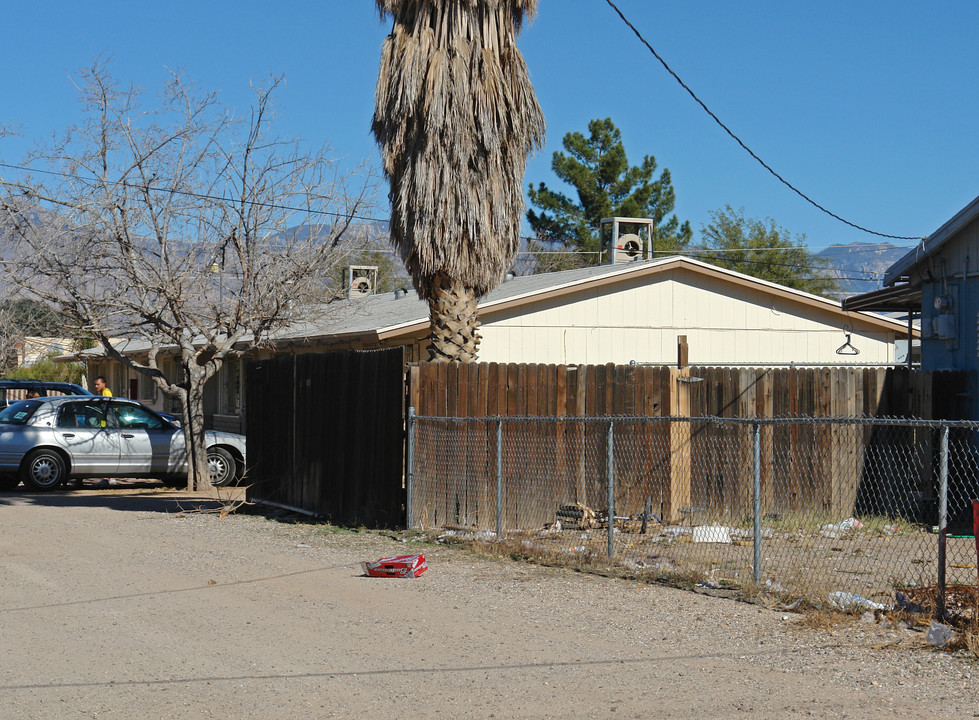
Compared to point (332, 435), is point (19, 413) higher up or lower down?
higher up

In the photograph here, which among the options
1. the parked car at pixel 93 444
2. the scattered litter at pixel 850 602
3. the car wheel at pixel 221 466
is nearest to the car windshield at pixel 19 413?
the parked car at pixel 93 444

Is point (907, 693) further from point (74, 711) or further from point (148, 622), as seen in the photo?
point (148, 622)

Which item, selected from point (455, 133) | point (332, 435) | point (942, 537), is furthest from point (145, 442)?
point (942, 537)

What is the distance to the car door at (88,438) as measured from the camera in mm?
18812

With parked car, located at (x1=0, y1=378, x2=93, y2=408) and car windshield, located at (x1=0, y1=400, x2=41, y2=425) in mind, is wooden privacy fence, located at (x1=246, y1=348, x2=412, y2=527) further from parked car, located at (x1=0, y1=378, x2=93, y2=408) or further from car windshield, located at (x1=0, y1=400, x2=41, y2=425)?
parked car, located at (x1=0, y1=378, x2=93, y2=408)

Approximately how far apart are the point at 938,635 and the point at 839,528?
5573 mm

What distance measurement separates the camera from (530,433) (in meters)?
13.3

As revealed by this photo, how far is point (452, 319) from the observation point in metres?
13.8

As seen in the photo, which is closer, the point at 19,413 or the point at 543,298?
the point at 19,413

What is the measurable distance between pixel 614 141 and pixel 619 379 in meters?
39.1

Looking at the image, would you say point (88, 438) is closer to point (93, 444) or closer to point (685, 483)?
point (93, 444)

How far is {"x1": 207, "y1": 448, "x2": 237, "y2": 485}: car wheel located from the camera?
19.1m

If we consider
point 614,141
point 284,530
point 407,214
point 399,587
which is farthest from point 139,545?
point 614,141

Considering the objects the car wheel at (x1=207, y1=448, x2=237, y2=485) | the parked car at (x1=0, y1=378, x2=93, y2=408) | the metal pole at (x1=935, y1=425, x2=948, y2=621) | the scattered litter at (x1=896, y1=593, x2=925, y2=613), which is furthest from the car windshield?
the metal pole at (x1=935, y1=425, x2=948, y2=621)
